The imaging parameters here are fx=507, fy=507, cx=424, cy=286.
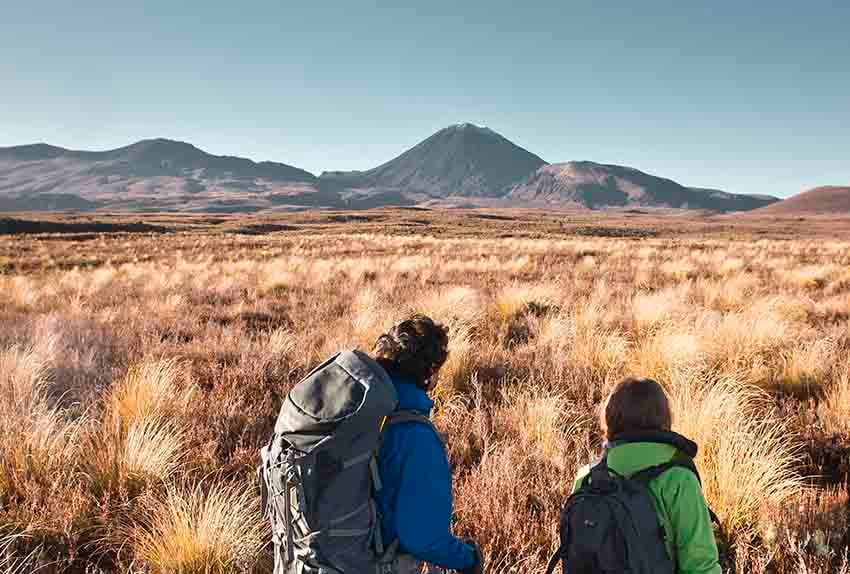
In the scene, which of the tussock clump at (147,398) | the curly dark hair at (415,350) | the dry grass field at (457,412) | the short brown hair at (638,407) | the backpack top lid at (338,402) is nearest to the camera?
the backpack top lid at (338,402)

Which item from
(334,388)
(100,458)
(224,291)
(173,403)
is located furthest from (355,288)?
(334,388)

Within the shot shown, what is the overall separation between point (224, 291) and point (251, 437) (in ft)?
28.9

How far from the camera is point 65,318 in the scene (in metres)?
8.43

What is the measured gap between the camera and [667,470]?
6.61 feet

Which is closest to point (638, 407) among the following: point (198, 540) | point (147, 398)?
point (198, 540)

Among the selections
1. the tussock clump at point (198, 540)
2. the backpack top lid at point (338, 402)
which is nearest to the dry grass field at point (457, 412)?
the tussock clump at point (198, 540)

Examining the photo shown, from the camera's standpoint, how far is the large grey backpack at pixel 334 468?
168cm

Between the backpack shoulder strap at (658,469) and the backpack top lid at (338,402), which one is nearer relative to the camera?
the backpack top lid at (338,402)

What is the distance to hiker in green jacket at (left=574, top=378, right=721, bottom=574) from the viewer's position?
199cm

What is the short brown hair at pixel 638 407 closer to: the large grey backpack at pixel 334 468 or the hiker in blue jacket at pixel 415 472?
the hiker in blue jacket at pixel 415 472

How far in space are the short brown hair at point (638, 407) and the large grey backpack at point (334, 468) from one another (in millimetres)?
1020

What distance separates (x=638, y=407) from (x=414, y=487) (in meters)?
0.98

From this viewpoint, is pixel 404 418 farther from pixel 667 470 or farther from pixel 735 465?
pixel 735 465

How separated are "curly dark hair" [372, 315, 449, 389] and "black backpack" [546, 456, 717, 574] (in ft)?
2.51
